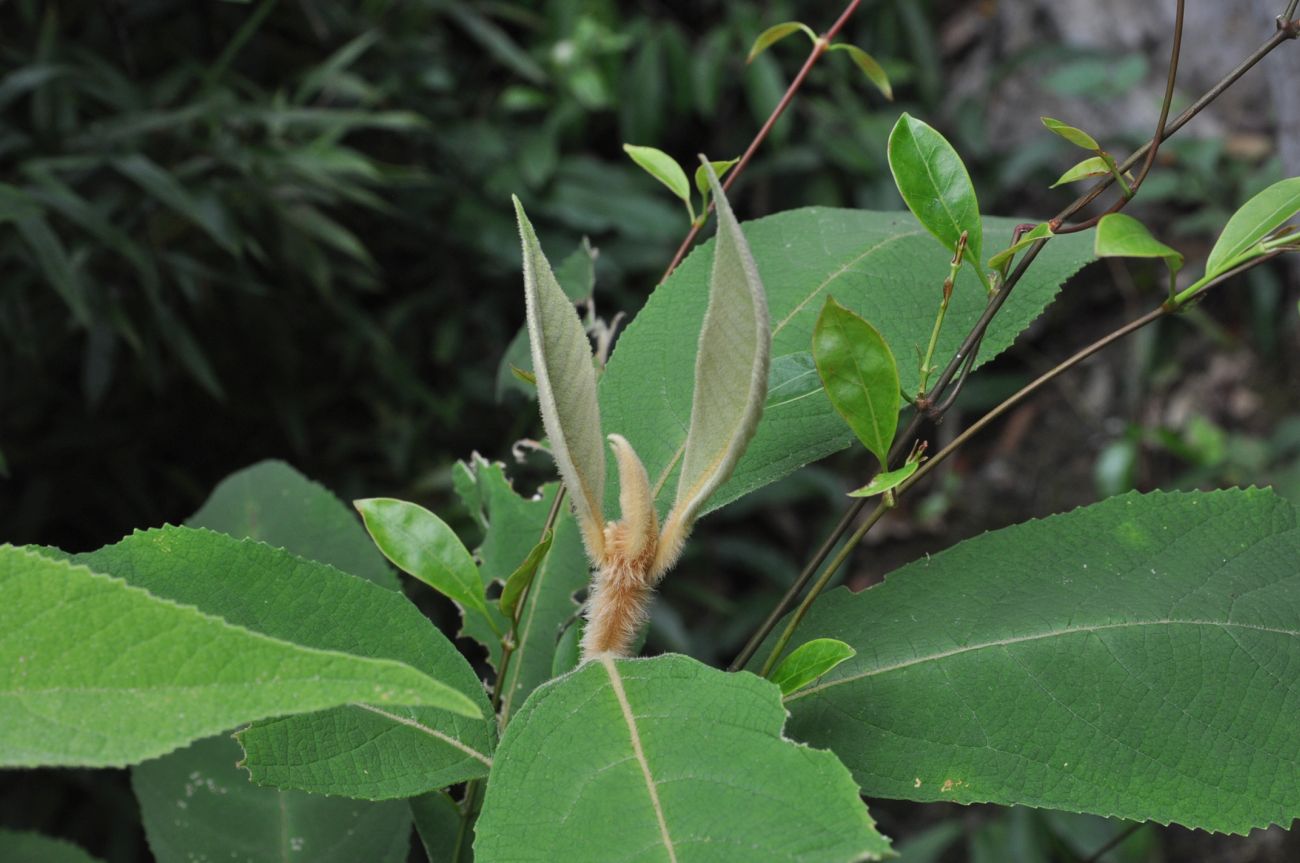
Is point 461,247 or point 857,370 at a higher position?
point 857,370

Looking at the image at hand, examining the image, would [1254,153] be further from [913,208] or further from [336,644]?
[336,644]

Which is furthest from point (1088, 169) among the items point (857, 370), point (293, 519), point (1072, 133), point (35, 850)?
point (35, 850)

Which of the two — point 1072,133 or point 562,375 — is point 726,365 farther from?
point 1072,133

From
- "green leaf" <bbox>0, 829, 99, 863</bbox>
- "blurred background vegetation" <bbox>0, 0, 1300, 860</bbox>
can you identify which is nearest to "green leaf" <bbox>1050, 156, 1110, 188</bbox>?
"green leaf" <bbox>0, 829, 99, 863</bbox>

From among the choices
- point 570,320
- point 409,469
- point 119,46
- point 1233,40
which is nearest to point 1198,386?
point 1233,40

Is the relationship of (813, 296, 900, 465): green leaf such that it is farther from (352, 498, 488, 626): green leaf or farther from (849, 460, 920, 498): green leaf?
(352, 498, 488, 626): green leaf

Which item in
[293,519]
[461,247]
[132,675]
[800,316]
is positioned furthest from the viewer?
[461,247]
